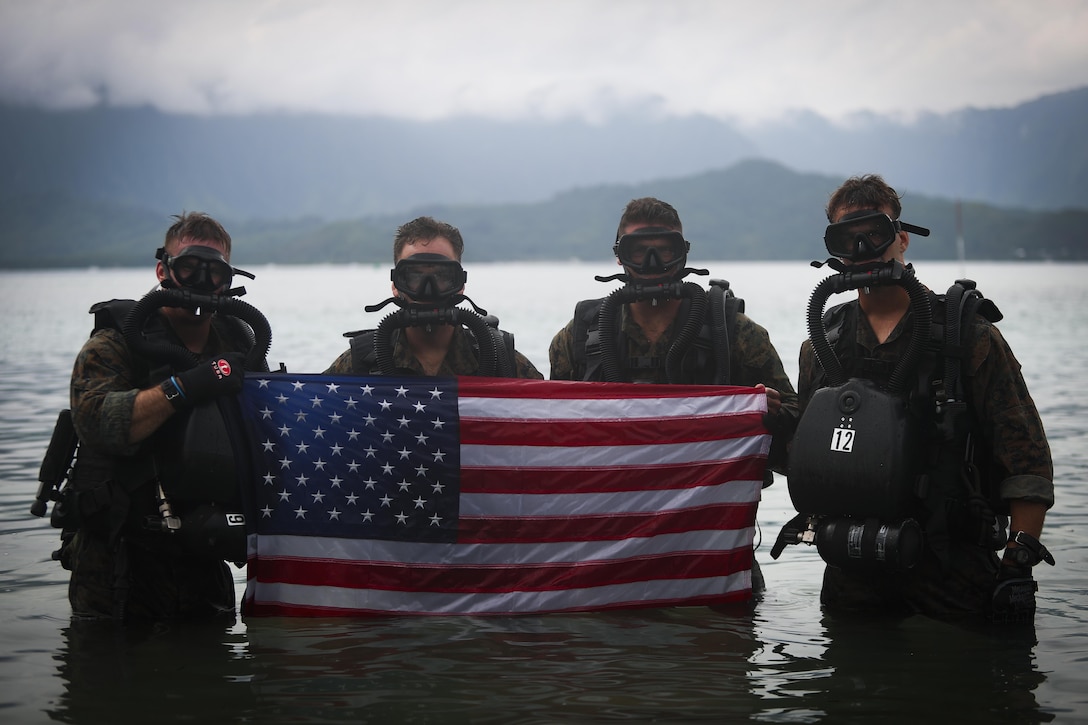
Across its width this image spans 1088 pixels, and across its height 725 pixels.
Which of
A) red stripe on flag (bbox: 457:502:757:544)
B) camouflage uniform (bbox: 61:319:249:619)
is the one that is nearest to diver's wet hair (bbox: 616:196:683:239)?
red stripe on flag (bbox: 457:502:757:544)

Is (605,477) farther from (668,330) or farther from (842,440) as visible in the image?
(842,440)

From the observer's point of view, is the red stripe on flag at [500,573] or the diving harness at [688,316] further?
the diving harness at [688,316]

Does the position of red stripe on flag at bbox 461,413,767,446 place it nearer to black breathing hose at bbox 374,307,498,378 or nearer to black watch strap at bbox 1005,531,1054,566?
black breathing hose at bbox 374,307,498,378

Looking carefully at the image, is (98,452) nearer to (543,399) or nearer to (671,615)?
(543,399)

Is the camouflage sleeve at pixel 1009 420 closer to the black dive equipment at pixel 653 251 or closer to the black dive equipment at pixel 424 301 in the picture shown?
the black dive equipment at pixel 653 251

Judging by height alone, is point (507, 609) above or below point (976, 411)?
below

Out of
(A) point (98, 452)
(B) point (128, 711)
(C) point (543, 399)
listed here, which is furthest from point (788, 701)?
(A) point (98, 452)

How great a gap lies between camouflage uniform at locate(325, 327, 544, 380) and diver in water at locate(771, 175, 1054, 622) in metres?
1.86

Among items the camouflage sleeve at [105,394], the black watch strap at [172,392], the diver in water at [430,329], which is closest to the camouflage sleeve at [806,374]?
the diver in water at [430,329]

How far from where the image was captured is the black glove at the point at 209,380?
567 cm

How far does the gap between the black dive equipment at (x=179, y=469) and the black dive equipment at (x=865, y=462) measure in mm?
2857

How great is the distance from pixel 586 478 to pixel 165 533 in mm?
2252

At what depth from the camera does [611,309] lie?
6.72 m

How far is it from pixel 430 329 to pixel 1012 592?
135 inches
